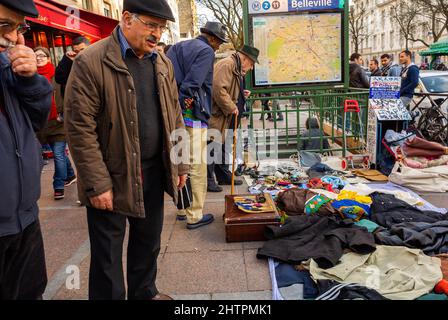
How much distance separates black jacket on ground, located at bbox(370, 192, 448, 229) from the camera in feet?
12.6

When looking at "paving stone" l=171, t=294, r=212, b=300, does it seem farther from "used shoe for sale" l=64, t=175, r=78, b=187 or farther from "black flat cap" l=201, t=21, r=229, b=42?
"used shoe for sale" l=64, t=175, r=78, b=187

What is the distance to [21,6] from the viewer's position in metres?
1.60

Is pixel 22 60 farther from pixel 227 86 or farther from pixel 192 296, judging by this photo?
pixel 227 86

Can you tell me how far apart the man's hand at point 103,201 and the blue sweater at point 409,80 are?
6870mm

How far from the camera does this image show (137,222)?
8.25ft

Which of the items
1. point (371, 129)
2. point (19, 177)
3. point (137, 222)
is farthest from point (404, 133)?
point (19, 177)

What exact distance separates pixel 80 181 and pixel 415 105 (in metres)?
8.74

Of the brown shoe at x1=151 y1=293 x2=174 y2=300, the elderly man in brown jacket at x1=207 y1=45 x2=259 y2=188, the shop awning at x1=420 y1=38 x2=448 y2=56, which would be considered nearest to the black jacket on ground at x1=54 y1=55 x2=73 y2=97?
the elderly man in brown jacket at x1=207 y1=45 x2=259 y2=188

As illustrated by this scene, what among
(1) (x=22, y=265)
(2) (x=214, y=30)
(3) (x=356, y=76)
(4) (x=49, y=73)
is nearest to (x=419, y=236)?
(2) (x=214, y=30)

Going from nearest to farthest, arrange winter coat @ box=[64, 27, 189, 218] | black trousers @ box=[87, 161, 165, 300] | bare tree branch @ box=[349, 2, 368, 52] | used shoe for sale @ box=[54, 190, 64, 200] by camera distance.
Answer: winter coat @ box=[64, 27, 189, 218], black trousers @ box=[87, 161, 165, 300], used shoe for sale @ box=[54, 190, 64, 200], bare tree branch @ box=[349, 2, 368, 52]

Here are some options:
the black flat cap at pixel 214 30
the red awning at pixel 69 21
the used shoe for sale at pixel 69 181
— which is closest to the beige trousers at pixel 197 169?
the black flat cap at pixel 214 30

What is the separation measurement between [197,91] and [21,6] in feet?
7.59

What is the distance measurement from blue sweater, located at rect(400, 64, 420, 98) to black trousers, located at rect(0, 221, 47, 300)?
729 cm

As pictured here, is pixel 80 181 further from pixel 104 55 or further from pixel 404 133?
pixel 404 133
